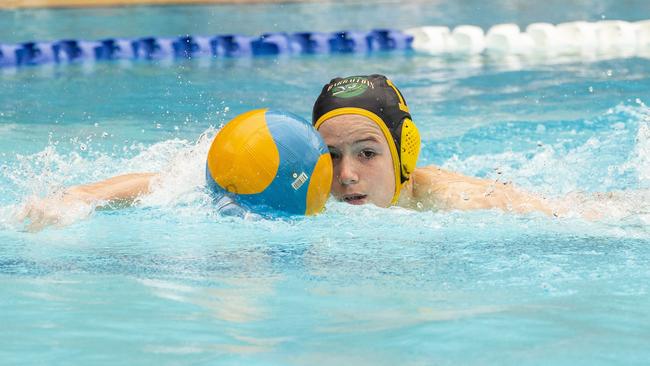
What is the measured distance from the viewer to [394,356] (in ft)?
7.71

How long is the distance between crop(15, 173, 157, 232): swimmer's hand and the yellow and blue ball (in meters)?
0.41

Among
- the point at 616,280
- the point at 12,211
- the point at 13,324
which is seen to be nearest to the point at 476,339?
the point at 616,280

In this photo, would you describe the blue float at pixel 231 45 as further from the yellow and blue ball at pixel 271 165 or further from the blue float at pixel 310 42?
the yellow and blue ball at pixel 271 165

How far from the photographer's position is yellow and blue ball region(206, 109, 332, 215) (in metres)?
3.43

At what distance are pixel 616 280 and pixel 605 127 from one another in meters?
3.38

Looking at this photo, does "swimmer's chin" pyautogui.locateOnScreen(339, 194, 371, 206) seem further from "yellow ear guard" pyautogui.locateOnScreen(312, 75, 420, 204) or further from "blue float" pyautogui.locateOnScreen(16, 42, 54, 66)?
"blue float" pyautogui.locateOnScreen(16, 42, 54, 66)

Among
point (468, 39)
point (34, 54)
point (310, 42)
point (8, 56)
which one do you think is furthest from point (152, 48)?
point (468, 39)

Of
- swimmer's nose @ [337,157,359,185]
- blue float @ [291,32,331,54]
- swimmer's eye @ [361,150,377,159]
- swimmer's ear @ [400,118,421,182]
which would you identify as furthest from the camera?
blue float @ [291,32,331,54]

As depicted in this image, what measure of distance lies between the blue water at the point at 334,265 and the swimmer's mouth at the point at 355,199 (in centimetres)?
5

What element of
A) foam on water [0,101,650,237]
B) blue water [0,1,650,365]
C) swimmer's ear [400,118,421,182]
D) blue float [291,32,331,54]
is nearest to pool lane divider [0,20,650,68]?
blue float [291,32,331,54]

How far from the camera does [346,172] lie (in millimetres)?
3625

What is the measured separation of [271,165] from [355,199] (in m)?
0.40

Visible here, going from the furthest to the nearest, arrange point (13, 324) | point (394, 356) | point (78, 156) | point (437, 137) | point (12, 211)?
point (437, 137)
point (78, 156)
point (12, 211)
point (13, 324)
point (394, 356)

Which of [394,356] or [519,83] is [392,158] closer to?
[394,356]
